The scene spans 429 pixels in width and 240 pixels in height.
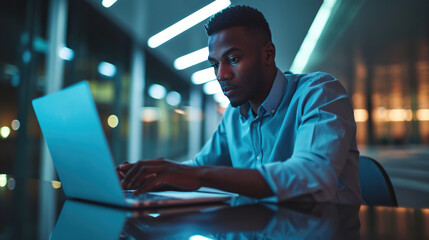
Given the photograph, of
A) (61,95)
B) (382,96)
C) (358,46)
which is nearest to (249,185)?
(61,95)

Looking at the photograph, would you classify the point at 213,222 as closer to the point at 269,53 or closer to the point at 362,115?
the point at 269,53

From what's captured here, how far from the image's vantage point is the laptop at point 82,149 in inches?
21.5

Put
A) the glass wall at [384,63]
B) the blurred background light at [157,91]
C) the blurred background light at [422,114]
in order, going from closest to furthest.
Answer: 1. the glass wall at [384,63]
2. the blurred background light at [422,114]
3. the blurred background light at [157,91]

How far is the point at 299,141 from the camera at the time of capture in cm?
90

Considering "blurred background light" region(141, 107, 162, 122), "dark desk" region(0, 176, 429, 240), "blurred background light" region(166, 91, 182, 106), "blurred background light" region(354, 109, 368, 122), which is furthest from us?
"blurred background light" region(166, 91, 182, 106)

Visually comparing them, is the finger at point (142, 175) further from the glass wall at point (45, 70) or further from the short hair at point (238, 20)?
the glass wall at point (45, 70)

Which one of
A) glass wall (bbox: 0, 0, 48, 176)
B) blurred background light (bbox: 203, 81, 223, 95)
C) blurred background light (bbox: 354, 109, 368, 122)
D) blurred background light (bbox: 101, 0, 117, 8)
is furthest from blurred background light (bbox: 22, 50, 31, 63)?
blurred background light (bbox: 354, 109, 368, 122)

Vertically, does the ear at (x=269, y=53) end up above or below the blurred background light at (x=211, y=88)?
below

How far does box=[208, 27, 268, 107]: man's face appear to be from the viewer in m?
1.14

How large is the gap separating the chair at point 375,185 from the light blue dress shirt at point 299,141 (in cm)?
13

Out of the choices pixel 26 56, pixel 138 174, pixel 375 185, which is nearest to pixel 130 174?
pixel 138 174

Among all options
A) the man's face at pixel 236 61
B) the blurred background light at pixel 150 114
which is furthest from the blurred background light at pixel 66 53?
the man's face at pixel 236 61

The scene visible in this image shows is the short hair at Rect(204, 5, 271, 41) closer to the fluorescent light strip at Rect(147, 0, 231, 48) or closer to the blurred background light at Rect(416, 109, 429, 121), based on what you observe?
the fluorescent light strip at Rect(147, 0, 231, 48)

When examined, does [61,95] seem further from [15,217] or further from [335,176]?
[335,176]
